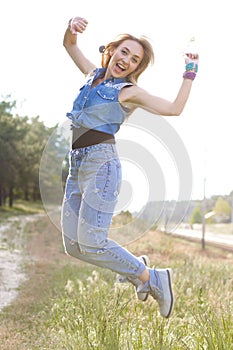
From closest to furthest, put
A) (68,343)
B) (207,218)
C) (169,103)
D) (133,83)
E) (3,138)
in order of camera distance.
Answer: (169,103) < (133,83) < (68,343) < (207,218) < (3,138)

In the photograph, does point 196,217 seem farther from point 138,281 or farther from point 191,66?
point 191,66

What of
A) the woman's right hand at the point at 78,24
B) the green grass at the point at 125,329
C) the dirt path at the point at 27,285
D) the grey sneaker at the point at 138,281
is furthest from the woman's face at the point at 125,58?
the dirt path at the point at 27,285

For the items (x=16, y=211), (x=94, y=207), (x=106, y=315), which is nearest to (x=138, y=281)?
(x=106, y=315)

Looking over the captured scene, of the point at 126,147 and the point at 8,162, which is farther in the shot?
the point at 8,162

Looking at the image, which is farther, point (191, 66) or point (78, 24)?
point (78, 24)

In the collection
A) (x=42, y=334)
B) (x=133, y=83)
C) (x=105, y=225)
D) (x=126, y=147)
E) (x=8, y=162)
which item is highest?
(x=8, y=162)

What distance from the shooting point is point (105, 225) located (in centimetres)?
341

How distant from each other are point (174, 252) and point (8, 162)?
16528 mm

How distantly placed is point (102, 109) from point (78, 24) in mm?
626

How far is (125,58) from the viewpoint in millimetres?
3432

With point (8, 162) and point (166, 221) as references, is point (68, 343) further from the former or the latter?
point (8, 162)

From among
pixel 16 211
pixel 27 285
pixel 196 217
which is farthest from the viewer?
pixel 16 211

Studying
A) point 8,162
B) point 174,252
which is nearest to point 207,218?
point 174,252

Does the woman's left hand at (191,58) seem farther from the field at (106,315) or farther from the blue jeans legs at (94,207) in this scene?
the field at (106,315)
